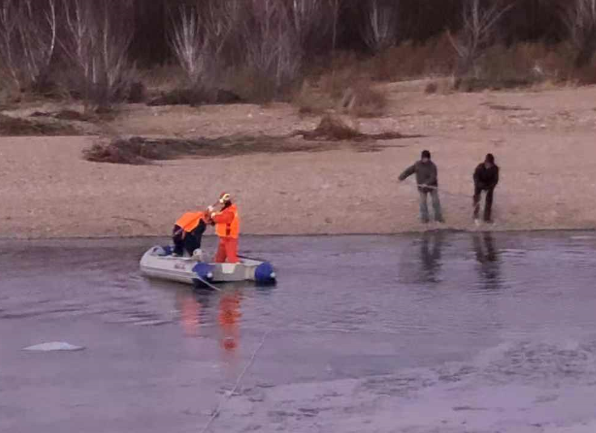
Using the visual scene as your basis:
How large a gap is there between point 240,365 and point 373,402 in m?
1.94

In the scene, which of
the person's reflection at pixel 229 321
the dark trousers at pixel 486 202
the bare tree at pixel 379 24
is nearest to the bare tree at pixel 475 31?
the bare tree at pixel 379 24

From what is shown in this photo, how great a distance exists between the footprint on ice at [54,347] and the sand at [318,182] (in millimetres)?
9403

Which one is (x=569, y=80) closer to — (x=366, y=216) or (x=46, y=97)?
(x=46, y=97)

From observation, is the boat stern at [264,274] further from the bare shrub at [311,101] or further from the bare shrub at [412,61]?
the bare shrub at [412,61]

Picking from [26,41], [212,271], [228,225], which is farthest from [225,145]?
[212,271]

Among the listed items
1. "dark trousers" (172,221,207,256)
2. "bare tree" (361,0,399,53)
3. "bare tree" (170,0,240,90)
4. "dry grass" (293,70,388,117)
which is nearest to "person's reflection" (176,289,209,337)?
"dark trousers" (172,221,207,256)

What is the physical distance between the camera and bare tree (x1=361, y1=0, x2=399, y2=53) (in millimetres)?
56031

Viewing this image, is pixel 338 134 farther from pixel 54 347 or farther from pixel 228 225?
pixel 54 347

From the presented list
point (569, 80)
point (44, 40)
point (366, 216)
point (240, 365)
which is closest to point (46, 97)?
point (44, 40)

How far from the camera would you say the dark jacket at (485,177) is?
78.1 ft

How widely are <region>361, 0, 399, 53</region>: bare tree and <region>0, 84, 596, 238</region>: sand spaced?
17.6 meters

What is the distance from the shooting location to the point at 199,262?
1869 cm

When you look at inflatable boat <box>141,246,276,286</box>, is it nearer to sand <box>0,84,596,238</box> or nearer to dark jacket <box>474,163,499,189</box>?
sand <box>0,84,596,238</box>

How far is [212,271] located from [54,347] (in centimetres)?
392
